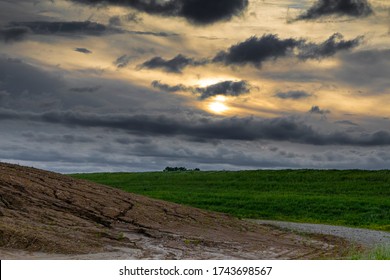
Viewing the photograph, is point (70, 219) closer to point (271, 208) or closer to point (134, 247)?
point (134, 247)

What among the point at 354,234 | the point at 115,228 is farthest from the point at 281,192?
the point at 115,228

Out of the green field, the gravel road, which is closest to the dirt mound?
the gravel road

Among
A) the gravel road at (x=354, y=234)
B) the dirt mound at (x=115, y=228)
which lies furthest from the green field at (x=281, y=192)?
the dirt mound at (x=115, y=228)

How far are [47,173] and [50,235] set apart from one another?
9593mm

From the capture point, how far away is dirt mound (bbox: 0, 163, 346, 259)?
63.3ft

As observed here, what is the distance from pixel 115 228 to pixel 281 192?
33.4m

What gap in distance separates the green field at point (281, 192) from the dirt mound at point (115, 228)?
1154cm

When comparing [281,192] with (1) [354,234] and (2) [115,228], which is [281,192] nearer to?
(1) [354,234]

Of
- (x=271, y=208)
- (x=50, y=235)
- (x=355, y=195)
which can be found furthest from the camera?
(x=355, y=195)

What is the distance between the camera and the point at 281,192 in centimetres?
5428

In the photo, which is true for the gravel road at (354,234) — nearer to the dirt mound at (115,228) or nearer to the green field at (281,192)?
the dirt mound at (115,228)

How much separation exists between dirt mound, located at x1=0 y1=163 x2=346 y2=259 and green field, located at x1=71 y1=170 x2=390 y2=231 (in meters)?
11.5

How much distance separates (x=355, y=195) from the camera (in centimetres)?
5238

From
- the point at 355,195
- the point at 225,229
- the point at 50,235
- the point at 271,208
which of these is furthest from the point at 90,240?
the point at 355,195
